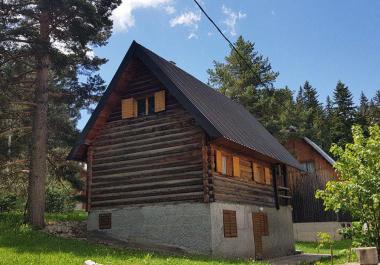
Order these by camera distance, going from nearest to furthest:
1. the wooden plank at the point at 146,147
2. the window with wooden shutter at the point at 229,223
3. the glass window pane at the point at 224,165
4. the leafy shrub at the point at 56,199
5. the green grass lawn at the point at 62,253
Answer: the green grass lawn at the point at 62,253 < the window with wooden shutter at the point at 229,223 < the wooden plank at the point at 146,147 < the glass window pane at the point at 224,165 < the leafy shrub at the point at 56,199

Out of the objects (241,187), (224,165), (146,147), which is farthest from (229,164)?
(146,147)

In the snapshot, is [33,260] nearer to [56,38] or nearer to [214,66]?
[56,38]

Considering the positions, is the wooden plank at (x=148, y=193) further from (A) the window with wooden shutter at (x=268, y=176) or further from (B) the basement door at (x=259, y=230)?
(A) the window with wooden shutter at (x=268, y=176)

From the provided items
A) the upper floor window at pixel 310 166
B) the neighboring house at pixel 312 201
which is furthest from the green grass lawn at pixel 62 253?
the upper floor window at pixel 310 166

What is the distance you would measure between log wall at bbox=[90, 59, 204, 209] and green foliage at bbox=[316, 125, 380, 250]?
5902 mm

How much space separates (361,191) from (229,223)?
6878mm

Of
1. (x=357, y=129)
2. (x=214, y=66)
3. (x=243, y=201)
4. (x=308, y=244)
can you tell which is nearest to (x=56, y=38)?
(x=243, y=201)

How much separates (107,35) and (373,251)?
64.1ft

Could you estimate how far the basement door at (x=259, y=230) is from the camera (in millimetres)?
21156

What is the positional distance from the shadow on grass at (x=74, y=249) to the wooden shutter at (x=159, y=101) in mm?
6424

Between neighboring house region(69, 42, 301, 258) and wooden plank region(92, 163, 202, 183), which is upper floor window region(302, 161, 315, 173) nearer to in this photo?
neighboring house region(69, 42, 301, 258)

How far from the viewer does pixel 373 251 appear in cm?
1107

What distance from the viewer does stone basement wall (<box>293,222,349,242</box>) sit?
3300 cm

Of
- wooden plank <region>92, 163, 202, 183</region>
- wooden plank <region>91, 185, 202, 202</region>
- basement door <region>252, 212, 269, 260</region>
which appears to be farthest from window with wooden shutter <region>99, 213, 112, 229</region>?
basement door <region>252, 212, 269, 260</region>
